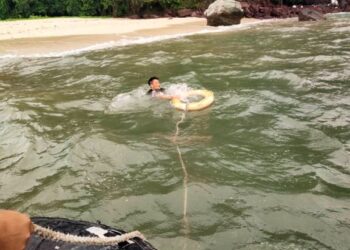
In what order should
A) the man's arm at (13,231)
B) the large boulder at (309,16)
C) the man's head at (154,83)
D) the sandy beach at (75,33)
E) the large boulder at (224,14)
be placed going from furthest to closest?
the large boulder at (309,16) → the large boulder at (224,14) → the sandy beach at (75,33) → the man's head at (154,83) → the man's arm at (13,231)

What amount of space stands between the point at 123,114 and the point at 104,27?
18610mm

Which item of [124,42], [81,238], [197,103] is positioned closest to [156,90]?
[197,103]

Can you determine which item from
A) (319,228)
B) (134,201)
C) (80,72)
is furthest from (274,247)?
(80,72)

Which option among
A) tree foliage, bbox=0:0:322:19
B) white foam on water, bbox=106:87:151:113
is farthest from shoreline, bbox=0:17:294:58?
white foam on water, bbox=106:87:151:113

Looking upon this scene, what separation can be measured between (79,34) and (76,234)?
21959 millimetres

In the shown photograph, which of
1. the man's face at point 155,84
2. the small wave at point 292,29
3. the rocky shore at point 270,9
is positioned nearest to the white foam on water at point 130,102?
the man's face at point 155,84

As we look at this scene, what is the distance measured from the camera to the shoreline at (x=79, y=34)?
64.1ft

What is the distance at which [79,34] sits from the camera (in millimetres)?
24438

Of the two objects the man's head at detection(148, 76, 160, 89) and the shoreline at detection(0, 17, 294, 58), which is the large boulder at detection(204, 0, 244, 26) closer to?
the shoreline at detection(0, 17, 294, 58)

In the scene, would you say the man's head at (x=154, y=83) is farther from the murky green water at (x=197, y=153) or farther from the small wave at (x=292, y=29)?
the small wave at (x=292, y=29)

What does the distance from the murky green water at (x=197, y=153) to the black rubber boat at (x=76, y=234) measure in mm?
1350

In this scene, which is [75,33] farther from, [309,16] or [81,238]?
[81,238]

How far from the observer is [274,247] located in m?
4.95

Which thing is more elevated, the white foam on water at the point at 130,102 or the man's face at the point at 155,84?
the man's face at the point at 155,84
